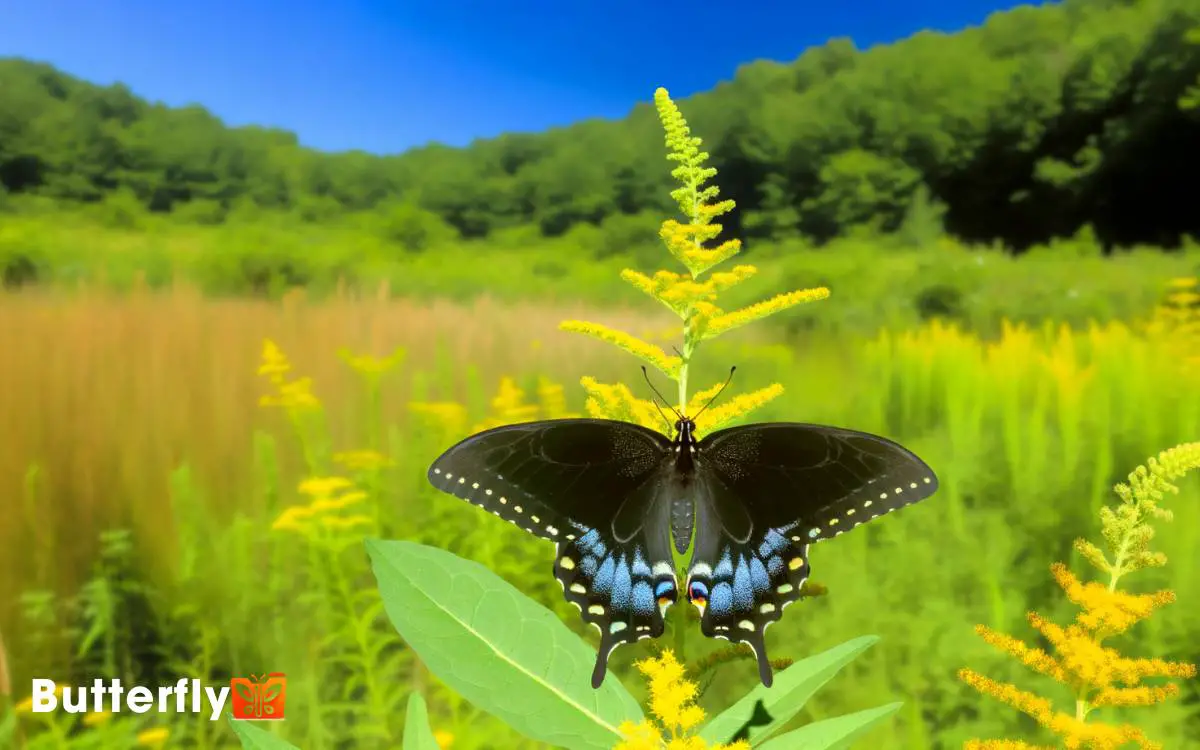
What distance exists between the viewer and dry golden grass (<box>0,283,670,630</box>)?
2.24 metres

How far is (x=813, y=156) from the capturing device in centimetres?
1884

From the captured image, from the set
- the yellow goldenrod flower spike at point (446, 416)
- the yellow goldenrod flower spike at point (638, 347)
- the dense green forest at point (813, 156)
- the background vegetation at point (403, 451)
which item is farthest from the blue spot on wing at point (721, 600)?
the dense green forest at point (813, 156)

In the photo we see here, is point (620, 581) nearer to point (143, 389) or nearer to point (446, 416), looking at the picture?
point (446, 416)

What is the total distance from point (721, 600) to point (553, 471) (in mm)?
232

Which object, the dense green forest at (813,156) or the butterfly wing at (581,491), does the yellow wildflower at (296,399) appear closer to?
the butterfly wing at (581,491)

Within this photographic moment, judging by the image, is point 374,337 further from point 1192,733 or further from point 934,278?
point 934,278

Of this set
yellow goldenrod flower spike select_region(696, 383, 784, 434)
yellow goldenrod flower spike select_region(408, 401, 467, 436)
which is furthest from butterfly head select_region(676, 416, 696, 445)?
yellow goldenrod flower spike select_region(408, 401, 467, 436)

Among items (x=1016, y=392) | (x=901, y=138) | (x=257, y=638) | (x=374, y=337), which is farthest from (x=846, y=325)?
(x=901, y=138)

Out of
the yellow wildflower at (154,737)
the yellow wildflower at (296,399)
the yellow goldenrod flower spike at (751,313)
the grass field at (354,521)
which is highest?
the yellow goldenrod flower spike at (751,313)

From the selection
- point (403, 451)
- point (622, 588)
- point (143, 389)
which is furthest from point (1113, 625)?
point (143, 389)

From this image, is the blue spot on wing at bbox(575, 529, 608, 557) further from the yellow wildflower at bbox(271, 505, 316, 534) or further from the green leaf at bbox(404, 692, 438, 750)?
the yellow wildflower at bbox(271, 505, 316, 534)

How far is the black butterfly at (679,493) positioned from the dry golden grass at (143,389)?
1.94 meters

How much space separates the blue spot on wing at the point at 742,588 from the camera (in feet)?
2.34

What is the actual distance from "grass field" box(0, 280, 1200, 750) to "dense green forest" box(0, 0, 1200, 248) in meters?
12.9
